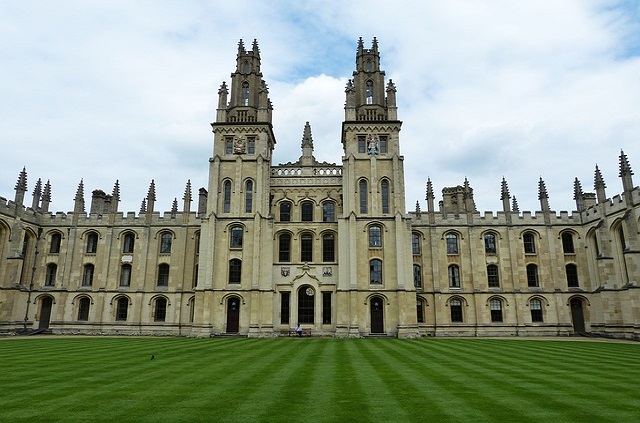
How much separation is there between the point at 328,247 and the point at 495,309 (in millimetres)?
18049

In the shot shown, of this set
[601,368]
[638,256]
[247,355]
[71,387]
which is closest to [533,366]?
[601,368]

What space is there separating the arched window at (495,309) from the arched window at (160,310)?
33.0 m

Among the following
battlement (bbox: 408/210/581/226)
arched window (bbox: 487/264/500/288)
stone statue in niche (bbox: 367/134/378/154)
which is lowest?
arched window (bbox: 487/264/500/288)

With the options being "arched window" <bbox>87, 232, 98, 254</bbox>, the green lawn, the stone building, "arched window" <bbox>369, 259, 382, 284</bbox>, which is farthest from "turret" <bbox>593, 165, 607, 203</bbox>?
"arched window" <bbox>87, 232, 98, 254</bbox>

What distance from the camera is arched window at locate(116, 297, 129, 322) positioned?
146ft

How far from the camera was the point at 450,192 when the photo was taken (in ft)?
161

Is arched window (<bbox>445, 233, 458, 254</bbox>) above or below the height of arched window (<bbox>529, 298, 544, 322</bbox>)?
above

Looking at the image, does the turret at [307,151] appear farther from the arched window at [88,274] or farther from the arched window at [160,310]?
the arched window at [88,274]

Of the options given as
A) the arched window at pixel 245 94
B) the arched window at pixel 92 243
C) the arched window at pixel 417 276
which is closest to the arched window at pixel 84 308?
the arched window at pixel 92 243

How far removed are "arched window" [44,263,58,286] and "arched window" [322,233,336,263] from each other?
2887 cm

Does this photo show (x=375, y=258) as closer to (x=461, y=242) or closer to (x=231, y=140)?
(x=461, y=242)

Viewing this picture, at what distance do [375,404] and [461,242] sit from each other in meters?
36.9

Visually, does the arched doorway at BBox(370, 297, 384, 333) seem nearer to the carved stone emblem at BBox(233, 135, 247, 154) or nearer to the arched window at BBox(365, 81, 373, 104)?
the carved stone emblem at BBox(233, 135, 247, 154)

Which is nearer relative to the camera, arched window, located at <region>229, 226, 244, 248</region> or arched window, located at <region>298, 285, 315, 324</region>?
arched window, located at <region>298, 285, 315, 324</region>
